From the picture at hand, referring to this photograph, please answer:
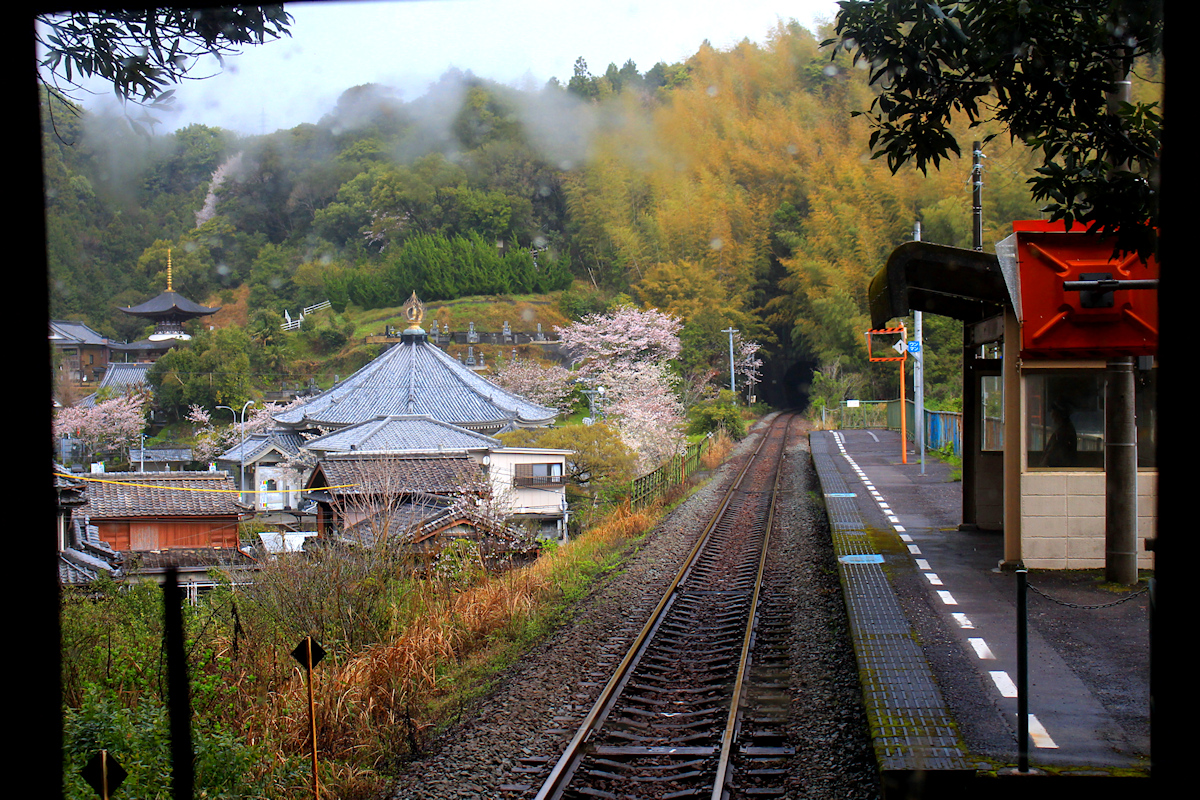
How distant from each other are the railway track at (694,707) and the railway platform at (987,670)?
61 cm

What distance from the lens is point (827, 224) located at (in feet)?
101

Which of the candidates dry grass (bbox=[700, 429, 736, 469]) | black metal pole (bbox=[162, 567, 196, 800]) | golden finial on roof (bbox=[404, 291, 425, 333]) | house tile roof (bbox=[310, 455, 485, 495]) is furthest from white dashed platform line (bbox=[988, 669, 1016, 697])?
golden finial on roof (bbox=[404, 291, 425, 333])

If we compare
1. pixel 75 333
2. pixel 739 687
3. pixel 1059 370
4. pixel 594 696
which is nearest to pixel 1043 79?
pixel 1059 370

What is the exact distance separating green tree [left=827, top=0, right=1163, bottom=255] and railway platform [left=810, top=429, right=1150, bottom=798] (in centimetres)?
227

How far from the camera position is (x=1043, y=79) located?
4539 millimetres

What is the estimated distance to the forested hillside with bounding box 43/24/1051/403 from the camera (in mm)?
29625

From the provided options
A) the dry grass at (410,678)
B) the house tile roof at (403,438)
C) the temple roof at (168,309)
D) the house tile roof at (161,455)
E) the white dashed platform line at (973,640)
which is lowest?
the house tile roof at (161,455)

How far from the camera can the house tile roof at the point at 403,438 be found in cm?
2033

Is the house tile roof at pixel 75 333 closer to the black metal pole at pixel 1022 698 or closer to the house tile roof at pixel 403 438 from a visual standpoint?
the house tile roof at pixel 403 438

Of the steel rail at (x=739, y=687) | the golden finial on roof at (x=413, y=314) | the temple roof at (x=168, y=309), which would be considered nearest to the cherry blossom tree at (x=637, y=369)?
the golden finial on roof at (x=413, y=314)

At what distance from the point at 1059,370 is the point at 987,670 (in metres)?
2.96

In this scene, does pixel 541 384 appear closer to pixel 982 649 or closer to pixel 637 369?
pixel 637 369

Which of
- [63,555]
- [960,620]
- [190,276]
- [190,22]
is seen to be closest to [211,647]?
[190,22]

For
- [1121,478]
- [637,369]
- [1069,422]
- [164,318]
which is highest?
[164,318]
